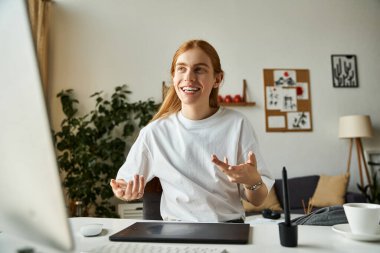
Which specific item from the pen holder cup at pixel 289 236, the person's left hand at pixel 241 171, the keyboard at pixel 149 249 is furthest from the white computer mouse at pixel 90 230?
the pen holder cup at pixel 289 236

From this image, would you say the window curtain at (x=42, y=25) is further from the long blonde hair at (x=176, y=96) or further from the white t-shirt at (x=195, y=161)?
the white t-shirt at (x=195, y=161)

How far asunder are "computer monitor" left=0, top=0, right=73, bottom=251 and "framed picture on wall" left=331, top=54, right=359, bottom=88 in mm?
4634

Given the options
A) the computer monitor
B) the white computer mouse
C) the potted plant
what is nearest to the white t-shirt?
the white computer mouse

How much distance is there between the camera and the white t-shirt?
47.8 inches

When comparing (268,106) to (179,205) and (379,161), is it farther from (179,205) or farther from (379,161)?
(179,205)

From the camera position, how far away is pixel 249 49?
429cm

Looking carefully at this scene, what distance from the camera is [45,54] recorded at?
3.87m

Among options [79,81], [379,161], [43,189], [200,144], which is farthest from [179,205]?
[379,161]

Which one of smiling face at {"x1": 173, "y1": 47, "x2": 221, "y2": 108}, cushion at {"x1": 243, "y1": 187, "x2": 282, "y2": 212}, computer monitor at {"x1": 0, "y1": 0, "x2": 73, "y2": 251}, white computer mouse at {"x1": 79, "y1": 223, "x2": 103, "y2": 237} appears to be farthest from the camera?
cushion at {"x1": 243, "y1": 187, "x2": 282, "y2": 212}

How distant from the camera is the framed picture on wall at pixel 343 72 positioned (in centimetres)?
441

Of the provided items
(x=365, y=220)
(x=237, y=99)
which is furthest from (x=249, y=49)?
(x=365, y=220)

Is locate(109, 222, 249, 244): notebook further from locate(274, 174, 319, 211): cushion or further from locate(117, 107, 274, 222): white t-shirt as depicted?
locate(274, 174, 319, 211): cushion

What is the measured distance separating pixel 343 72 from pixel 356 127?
890 mm

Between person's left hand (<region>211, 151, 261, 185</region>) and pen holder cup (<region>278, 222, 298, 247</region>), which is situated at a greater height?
person's left hand (<region>211, 151, 261, 185</region>)
